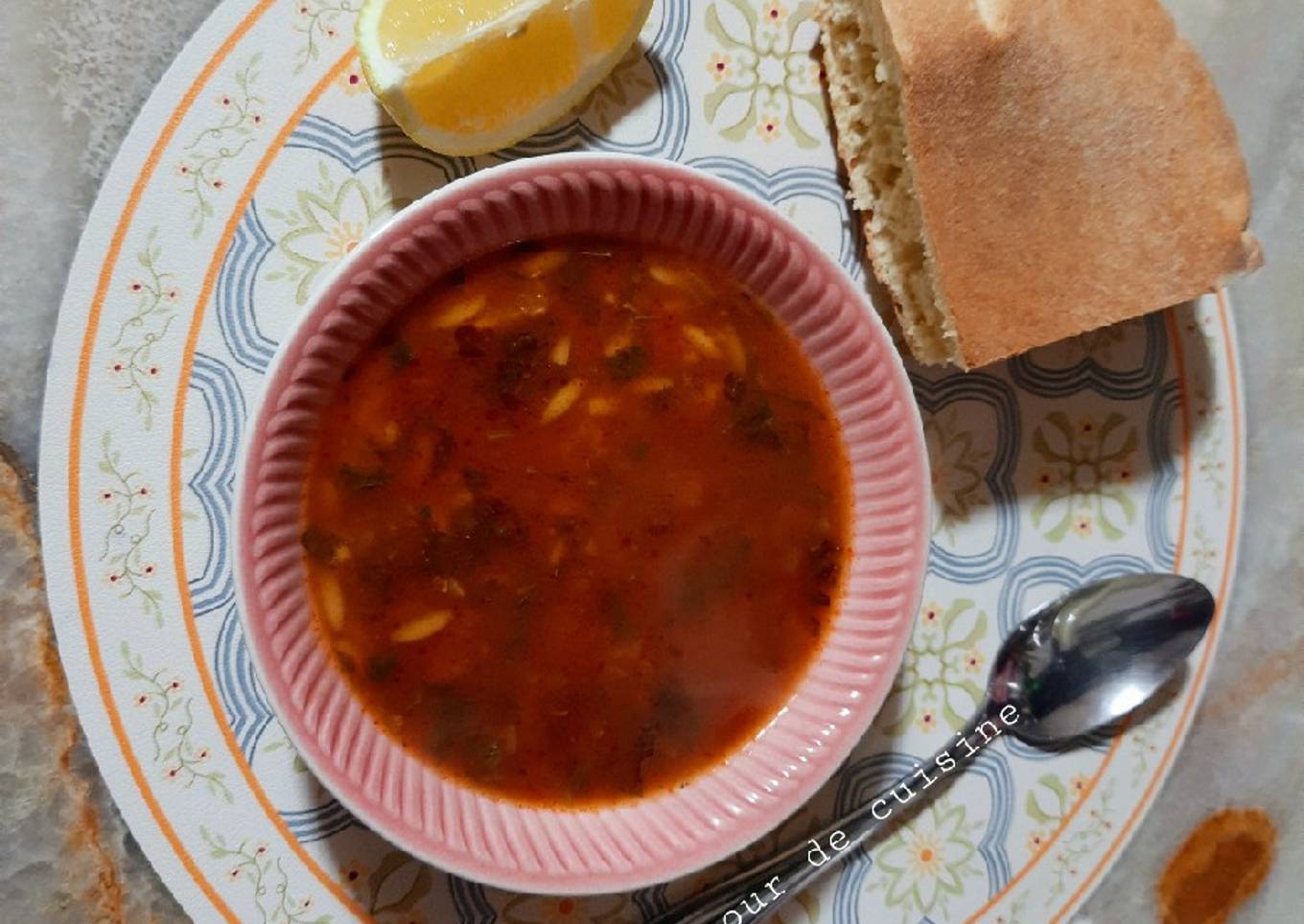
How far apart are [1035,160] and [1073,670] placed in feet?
2.51

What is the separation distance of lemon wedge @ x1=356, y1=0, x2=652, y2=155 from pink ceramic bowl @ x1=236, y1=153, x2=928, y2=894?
14 centimetres

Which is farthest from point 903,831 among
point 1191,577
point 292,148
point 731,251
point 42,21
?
point 42,21

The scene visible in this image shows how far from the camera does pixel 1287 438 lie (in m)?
1.80

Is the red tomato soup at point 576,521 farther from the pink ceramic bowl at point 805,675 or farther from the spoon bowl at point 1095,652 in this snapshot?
the spoon bowl at point 1095,652

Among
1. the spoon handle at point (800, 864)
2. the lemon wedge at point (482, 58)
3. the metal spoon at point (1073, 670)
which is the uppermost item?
the lemon wedge at point (482, 58)

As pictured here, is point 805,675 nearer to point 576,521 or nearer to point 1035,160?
point 576,521

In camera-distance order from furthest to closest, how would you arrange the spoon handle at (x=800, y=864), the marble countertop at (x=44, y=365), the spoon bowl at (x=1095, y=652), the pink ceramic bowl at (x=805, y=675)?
the spoon bowl at (x=1095, y=652) < the spoon handle at (x=800, y=864) < the marble countertop at (x=44, y=365) < the pink ceramic bowl at (x=805, y=675)

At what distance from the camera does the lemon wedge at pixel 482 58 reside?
1344 mm

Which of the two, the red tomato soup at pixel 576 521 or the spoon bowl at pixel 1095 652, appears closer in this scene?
the red tomato soup at pixel 576 521

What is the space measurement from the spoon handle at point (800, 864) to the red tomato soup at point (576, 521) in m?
0.24

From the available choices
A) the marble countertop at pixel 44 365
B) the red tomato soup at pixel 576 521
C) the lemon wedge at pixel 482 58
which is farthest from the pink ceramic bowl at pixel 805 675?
the marble countertop at pixel 44 365

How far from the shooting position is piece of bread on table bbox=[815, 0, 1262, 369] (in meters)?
1.45

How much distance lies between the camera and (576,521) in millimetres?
1402

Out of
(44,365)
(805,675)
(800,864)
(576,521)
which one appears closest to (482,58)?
(576,521)
